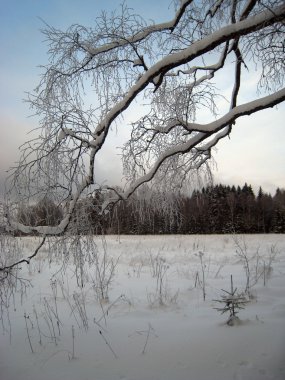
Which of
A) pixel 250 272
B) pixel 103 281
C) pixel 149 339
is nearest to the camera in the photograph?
pixel 149 339

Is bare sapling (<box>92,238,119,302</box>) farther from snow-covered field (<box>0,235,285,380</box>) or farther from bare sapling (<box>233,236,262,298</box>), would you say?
bare sapling (<box>233,236,262,298</box>)

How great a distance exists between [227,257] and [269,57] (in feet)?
23.8

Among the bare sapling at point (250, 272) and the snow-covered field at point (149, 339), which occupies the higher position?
the bare sapling at point (250, 272)

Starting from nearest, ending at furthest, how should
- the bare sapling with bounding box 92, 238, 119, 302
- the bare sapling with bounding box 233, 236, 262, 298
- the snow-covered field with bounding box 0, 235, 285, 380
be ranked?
the snow-covered field with bounding box 0, 235, 285, 380, the bare sapling with bounding box 92, 238, 119, 302, the bare sapling with bounding box 233, 236, 262, 298

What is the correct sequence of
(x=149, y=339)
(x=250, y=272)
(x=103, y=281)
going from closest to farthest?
(x=149, y=339)
(x=103, y=281)
(x=250, y=272)

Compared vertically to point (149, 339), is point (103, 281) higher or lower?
higher

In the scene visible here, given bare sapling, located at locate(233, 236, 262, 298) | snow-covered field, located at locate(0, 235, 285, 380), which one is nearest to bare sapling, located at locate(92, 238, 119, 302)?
snow-covered field, located at locate(0, 235, 285, 380)

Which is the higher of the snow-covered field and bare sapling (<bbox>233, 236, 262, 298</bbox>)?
bare sapling (<bbox>233, 236, 262, 298</bbox>)

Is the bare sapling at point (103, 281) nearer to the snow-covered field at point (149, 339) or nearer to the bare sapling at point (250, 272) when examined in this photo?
the snow-covered field at point (149, 339)

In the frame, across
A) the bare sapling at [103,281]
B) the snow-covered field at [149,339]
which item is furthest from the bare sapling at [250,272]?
the bare sapling at [103,281]

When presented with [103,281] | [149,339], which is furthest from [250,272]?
[149,339]

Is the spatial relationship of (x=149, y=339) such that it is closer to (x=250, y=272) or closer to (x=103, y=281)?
(x=103, y=281)

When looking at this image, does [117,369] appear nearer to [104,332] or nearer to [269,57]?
[104,332]

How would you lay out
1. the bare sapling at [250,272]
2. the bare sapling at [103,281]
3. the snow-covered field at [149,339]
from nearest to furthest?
the snow-covered field at [149,339] < the bare sapling at [103,281] < the bare sapling at [250,272]
